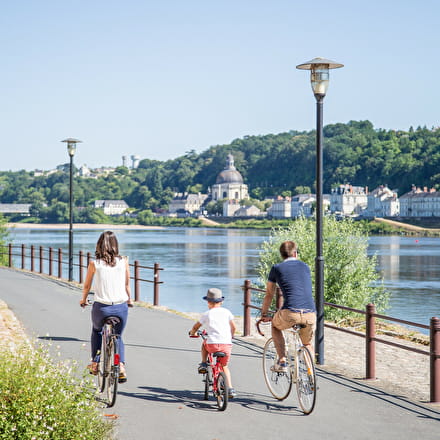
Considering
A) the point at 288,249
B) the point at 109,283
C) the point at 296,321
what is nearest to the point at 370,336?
the point at 296,321

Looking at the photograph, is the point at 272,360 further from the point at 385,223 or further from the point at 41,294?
the point at 385,223

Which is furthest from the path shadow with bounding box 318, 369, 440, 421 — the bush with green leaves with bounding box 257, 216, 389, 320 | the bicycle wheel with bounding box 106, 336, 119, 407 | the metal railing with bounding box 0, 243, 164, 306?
the bush with green leaves with bounding box 257, 216, 389, 320

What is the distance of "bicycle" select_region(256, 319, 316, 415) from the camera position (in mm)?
6941

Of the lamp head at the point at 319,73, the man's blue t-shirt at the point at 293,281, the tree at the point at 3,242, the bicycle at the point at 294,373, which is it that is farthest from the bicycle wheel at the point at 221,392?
the tree at the point at 3,242

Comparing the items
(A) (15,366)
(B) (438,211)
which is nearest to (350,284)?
(A) (15,366)

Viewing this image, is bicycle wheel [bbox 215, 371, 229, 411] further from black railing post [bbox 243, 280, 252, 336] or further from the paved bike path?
black railing post [bbox 243, 280, 252, 336]

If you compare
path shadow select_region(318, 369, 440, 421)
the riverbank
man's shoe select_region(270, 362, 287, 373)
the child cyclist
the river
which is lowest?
the river

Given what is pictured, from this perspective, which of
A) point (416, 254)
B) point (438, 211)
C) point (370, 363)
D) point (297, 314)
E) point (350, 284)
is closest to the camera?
point (297, 314)

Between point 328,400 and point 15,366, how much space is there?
345cm

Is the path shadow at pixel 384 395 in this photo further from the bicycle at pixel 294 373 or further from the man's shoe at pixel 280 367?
the man's shoe at pixel 280 367

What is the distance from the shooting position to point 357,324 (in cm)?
2039

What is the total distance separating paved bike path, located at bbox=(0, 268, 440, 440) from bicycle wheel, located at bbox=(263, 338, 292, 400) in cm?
11

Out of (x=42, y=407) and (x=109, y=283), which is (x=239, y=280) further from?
(x=42, y=407)

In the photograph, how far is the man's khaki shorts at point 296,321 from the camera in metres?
7.20
